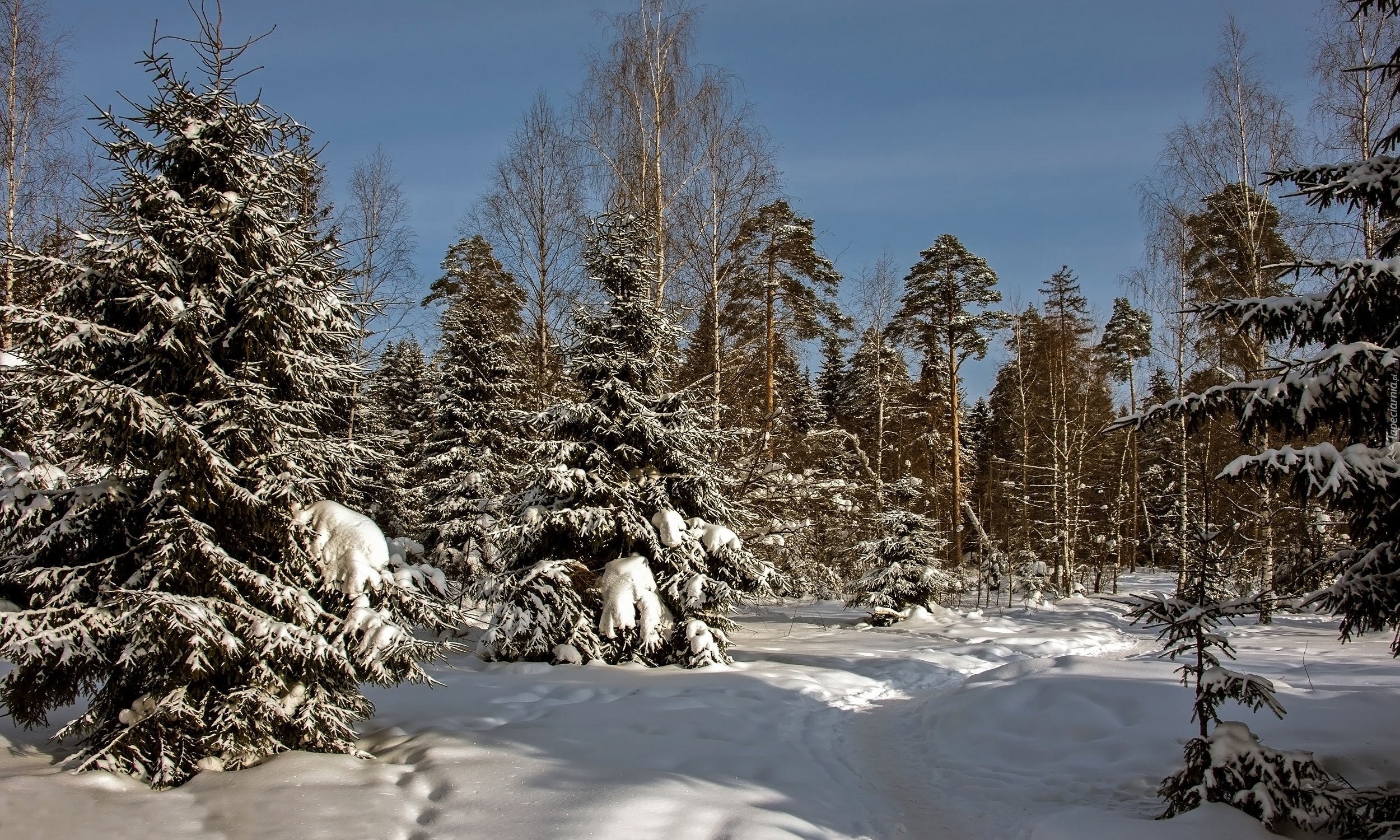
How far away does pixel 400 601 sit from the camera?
638 centimetres

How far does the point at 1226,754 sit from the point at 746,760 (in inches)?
146

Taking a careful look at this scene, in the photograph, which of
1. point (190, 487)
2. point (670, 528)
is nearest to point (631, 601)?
point (670, 528)

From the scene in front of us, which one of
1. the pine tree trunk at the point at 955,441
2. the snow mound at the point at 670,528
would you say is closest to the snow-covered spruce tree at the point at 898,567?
the pine tree trunk at the point at 955,441

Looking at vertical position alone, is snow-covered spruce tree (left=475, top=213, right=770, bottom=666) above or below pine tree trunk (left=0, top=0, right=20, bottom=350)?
below

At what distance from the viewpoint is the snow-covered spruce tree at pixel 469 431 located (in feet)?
58.4

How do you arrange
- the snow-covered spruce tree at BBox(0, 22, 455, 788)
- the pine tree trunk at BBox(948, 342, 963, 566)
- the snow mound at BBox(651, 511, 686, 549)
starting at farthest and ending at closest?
the pine tree trunk at BBox(948, 342, 963, 566) → the snow mound at BBox(651, 511, 686, 549) → the snow-covered spruce tree at BBox(0, 22, 455, 788)

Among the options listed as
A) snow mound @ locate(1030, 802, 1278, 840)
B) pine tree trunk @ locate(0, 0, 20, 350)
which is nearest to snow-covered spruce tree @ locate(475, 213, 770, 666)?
snow mound @ locate(1030, 802, 1278, 840)

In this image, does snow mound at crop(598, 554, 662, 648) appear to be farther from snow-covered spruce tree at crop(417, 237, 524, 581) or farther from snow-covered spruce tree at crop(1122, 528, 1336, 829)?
snow-covered spruce tree at crop(417, 237, 524, 581)

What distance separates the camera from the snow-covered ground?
4.90m

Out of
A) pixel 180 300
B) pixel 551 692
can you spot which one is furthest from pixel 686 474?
pixel 180 300

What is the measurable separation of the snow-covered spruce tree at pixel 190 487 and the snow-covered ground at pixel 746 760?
Answer: 53cm

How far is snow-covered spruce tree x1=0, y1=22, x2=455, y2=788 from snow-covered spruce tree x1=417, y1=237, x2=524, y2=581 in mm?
10884

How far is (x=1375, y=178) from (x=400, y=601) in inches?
312

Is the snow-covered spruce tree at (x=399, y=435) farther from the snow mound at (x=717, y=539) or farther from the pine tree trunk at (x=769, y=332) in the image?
the pine tree trunk at (x=769, y=332)
